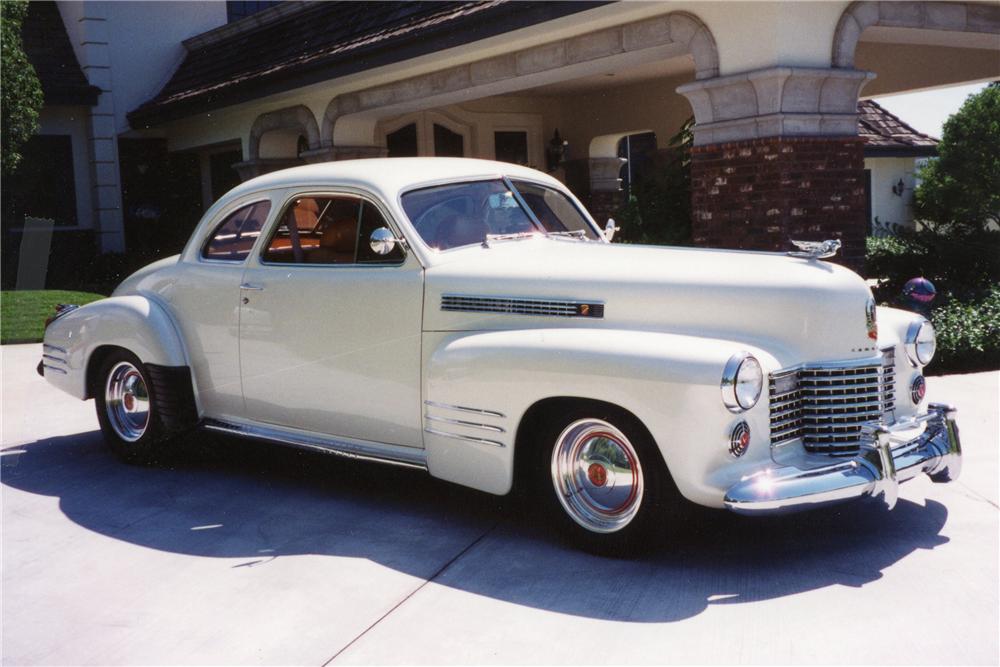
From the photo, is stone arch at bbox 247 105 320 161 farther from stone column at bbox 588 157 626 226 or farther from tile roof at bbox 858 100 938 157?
tile roof at bbox 858 100 938 157

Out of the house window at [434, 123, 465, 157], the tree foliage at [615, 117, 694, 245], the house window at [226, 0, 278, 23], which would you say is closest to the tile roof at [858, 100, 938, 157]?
the house window at [434, 123, 465, 157]

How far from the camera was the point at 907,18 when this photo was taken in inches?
349

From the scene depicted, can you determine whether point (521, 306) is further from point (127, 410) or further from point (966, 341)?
point (966, 341)

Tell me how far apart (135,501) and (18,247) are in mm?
13911

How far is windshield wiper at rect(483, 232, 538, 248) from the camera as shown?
503 centimetres

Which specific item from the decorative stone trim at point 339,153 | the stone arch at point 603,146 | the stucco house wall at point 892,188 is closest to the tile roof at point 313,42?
the decorative stone trim at point 339,153

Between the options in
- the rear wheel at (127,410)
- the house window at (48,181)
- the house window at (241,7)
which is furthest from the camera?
the house window at (241,7)

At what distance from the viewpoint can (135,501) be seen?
531 cm

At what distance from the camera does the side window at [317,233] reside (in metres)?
5.18

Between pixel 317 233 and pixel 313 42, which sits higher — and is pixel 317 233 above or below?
below

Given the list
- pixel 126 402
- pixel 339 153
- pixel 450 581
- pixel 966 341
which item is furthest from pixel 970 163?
pixel 450 581

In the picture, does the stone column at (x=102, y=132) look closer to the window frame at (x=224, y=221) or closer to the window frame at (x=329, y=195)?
the window frame at (x=224, y=221)

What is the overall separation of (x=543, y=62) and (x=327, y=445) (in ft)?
20.3

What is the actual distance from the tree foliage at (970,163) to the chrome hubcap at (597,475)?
1087 cm
